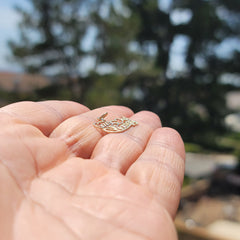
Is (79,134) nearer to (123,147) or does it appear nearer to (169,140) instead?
(123,147)

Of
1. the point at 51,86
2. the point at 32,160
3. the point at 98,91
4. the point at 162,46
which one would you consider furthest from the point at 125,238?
the point at 162,46

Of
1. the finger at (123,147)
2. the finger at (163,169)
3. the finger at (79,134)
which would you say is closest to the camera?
the finger at (163,169)

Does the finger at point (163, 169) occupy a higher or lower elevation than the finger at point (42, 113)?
lower

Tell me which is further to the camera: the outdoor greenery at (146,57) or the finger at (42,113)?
the outdoor greenery at (146,57)

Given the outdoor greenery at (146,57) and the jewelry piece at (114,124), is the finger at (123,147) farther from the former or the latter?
Result: the outdoor greenery at (146,57)

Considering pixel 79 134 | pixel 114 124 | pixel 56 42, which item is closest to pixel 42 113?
A: pixel 79 134

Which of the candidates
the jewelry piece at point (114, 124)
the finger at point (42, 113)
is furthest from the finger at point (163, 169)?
the finger at point (42, 113)

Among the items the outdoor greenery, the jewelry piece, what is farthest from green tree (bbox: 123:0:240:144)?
the jewelry piece

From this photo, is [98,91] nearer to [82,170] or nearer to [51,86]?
[51,86]

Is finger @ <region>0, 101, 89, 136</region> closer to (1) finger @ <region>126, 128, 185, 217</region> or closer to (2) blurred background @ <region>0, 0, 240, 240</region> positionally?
(1) finger @ <region>126, 128, 185, 217</region>
